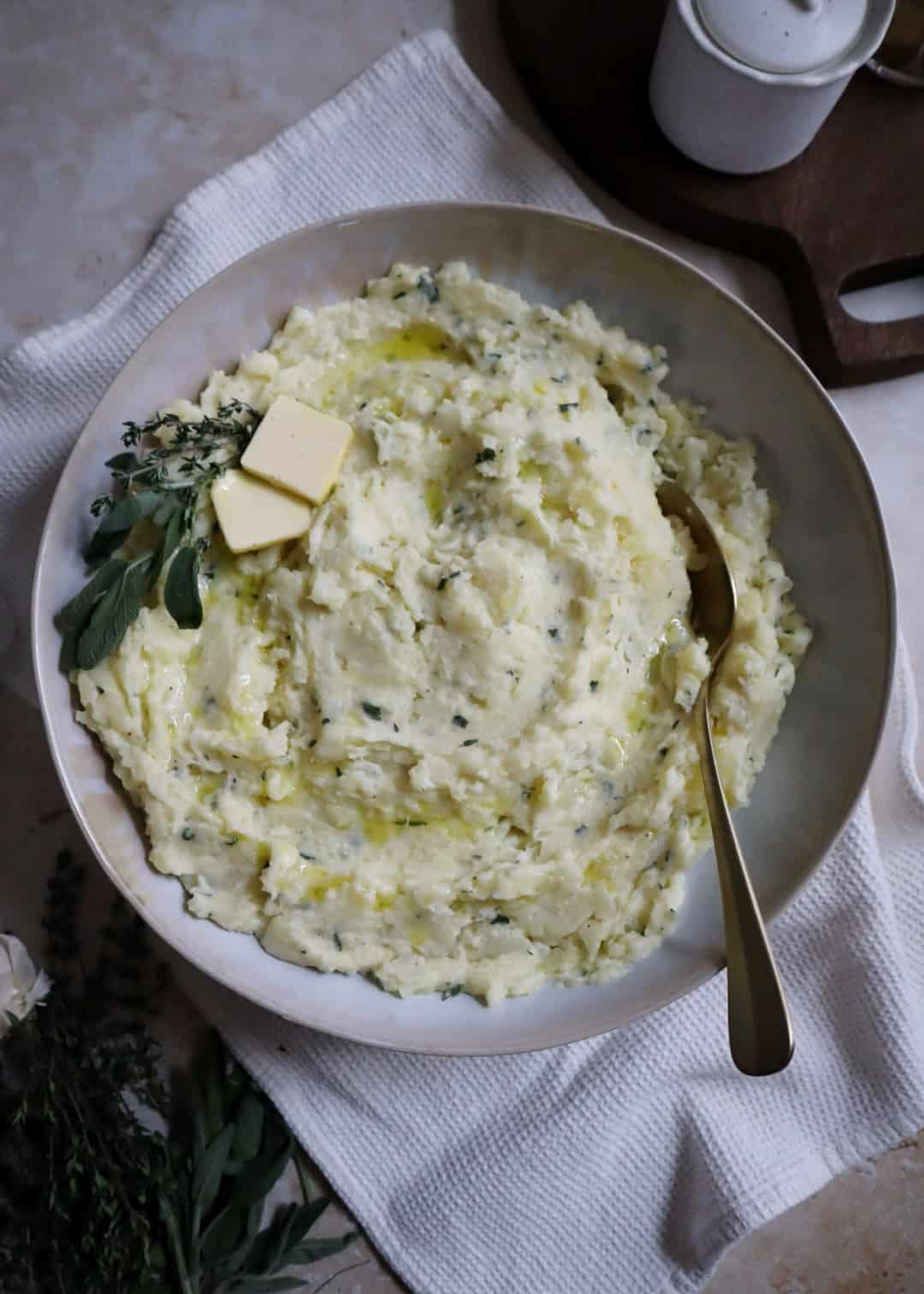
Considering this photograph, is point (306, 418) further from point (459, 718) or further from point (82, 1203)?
point (82, 1203)

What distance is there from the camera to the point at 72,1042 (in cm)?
268

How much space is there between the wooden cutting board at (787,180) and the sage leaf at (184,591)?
60.5 inches

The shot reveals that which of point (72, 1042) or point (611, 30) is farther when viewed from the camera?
point (611, 30)

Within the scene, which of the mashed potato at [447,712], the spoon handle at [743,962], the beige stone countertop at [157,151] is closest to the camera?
the spoon handle at [743,962]

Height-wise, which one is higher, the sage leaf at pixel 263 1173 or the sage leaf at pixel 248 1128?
the sage leaf at pixel 248 1128

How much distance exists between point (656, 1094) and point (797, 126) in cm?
233

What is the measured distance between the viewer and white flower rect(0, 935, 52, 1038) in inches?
104

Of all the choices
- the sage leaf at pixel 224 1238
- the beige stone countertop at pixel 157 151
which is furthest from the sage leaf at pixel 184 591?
the sage leaf at pixel 224 1238

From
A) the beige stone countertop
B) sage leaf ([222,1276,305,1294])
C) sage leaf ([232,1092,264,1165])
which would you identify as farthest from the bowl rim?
sage leaf ([222,1276,305,1294])

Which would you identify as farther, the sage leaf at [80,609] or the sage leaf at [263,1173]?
the sage leaf at [263,1173]

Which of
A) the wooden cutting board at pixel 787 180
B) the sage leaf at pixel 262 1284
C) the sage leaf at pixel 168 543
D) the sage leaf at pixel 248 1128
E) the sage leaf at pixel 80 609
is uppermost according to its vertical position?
the wooden cutting board at pixel 787 180

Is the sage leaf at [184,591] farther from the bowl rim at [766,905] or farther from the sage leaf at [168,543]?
the bowl rim at [766,905]

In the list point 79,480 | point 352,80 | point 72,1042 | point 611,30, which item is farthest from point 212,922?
point 611,30

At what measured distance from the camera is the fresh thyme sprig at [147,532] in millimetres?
2297
